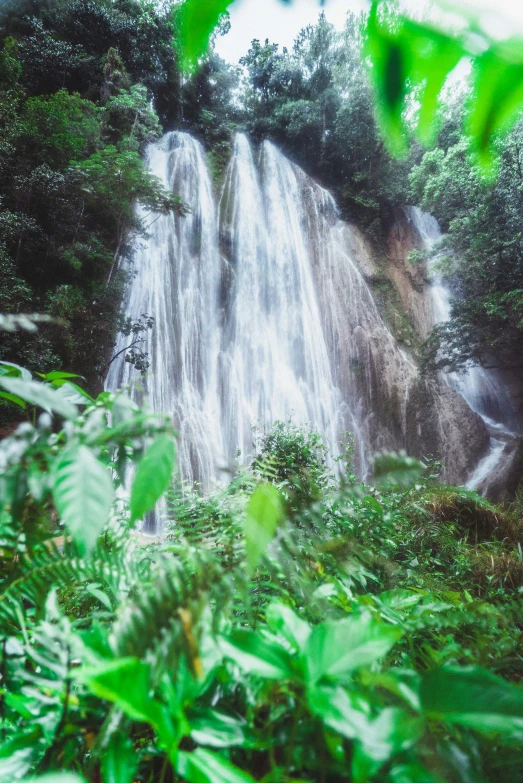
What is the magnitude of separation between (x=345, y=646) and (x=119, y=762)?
270mm

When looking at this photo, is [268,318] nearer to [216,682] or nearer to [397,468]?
[397,468]

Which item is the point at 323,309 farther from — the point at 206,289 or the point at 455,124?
the point at 455,124

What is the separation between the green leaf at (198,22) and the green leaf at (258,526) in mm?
530

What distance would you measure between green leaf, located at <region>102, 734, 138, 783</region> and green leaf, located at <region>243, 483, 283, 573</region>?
0.79 ft

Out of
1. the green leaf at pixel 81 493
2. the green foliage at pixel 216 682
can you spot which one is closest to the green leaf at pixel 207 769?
the green foliage at pixel 216 682

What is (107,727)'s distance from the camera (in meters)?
0.35

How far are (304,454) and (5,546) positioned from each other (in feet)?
11.5

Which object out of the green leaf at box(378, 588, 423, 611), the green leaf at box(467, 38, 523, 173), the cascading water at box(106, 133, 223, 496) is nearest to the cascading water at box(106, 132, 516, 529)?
the cascading water at box(106, 133, 223, 496)

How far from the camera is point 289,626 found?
1.56ft

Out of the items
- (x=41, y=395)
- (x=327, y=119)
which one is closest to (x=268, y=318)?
(x=327, y=119)

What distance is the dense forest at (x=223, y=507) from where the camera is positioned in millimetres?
371

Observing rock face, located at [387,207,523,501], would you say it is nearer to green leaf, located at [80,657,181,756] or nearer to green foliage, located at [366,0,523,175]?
green foliage, located at [366,0,523,175]

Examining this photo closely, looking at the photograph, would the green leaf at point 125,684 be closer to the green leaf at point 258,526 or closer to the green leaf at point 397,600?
the green leaf at point 258,526

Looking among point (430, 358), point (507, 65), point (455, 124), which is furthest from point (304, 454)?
point (455, 124)
